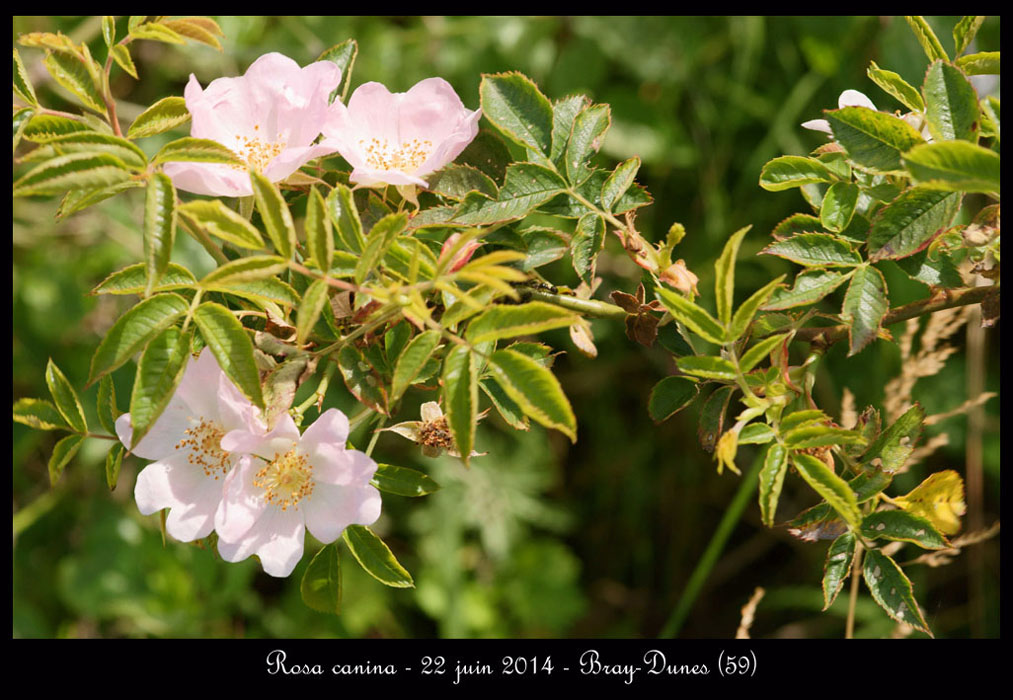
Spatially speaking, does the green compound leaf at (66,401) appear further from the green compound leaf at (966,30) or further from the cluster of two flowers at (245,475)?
the green compound leaf at (966,30)

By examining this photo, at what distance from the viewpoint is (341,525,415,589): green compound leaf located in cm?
101

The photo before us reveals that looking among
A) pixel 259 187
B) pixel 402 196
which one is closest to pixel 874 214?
pixel 402 196

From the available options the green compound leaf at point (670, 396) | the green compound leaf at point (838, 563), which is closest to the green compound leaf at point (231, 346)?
the green compound leaf at point (670, 396)

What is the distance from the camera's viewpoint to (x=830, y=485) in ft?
2.96

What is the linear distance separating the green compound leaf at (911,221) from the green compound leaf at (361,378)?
56 cm

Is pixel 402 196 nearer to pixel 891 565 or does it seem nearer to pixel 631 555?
pixel 891 565

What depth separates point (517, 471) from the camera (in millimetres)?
2402

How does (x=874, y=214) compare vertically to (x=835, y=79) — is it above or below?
below

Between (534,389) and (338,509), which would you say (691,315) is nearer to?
(534,389)

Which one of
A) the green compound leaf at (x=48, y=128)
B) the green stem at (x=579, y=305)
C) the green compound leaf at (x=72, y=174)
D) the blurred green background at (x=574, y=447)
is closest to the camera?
the green compound leaf at (x=72, y=174)

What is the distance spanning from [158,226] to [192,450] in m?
Result: 0.31

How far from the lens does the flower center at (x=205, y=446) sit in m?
0.99
